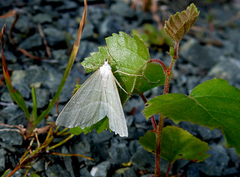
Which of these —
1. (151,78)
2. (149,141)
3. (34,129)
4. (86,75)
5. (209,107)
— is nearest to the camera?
(209,107)

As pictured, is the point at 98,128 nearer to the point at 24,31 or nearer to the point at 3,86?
the point at 3,86

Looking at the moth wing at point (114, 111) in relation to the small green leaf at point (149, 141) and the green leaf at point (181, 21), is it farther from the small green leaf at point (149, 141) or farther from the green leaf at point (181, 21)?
the green leaf at point (181, 21)

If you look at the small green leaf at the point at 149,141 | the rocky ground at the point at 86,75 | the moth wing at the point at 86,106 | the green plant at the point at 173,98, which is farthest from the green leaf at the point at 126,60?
the rocky ground at the point at 86,75

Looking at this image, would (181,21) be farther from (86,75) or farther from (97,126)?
(86,75)

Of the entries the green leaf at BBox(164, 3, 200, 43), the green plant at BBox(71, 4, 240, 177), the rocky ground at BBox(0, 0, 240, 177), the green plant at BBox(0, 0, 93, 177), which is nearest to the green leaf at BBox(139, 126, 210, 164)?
the green plant at BBox(71, 4, 240, 177)

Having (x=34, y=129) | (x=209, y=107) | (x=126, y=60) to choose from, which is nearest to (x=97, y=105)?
(x=126, y=60)
